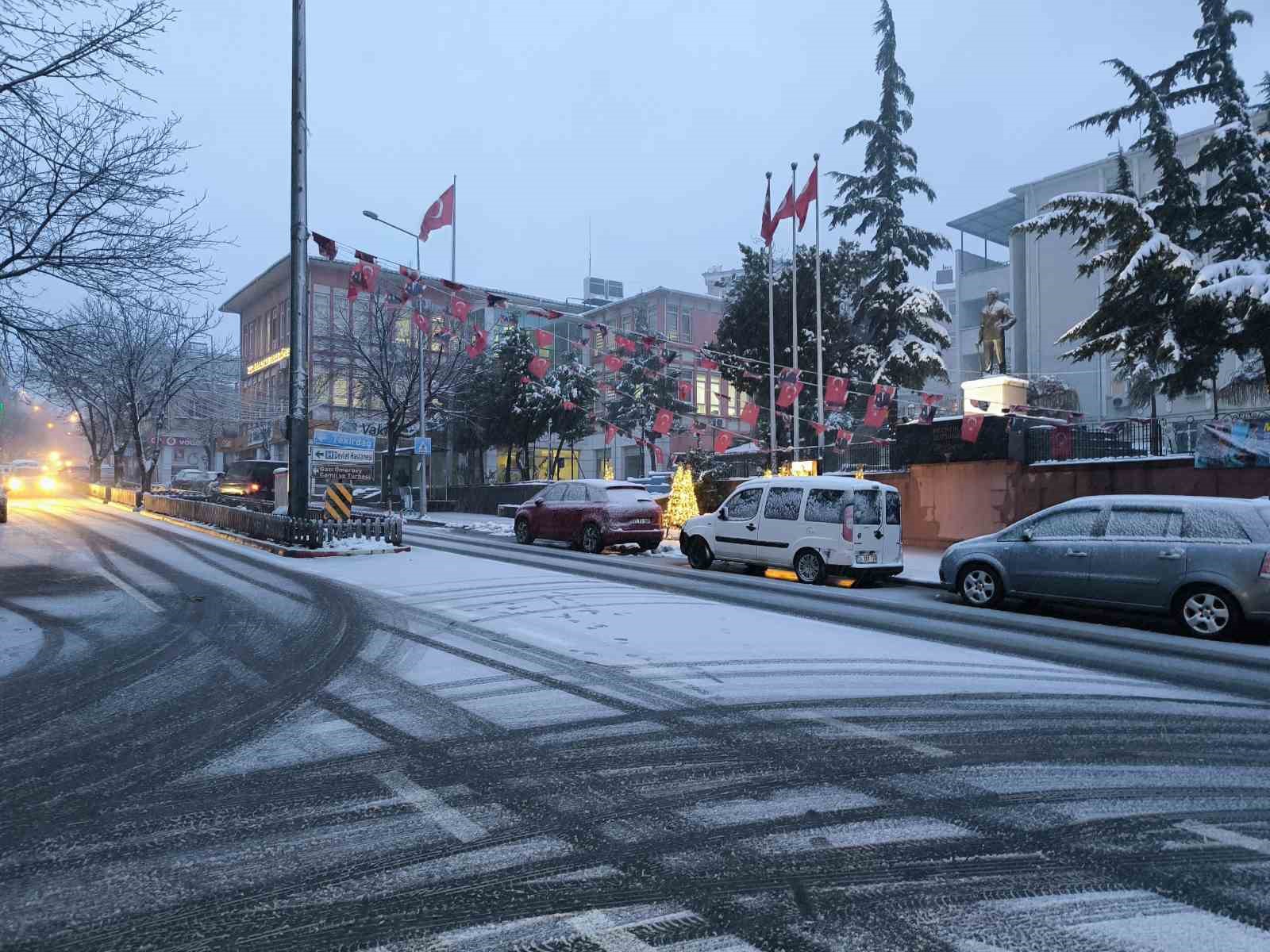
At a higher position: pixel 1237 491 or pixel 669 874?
pixel 1237 491

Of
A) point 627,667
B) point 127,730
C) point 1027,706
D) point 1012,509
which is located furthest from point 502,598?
point 1012,509

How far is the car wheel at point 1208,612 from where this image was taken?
918cm

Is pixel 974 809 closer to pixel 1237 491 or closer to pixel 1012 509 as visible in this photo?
pixel 1237 491

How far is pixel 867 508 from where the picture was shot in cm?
1362

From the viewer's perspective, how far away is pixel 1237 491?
15.3 meters

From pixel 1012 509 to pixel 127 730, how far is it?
59.1ft

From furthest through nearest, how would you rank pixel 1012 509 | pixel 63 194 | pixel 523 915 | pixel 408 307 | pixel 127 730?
pixel 408 307 < pixel 1012 509 < pixel 63 194 < pixel 127 730 < pixel 523 915

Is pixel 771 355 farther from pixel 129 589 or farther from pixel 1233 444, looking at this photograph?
pixel 129 589

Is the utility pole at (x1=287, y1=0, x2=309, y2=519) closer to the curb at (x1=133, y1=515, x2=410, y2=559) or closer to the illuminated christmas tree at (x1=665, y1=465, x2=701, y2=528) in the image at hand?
the curb at (x1=133, y1=515, x2=410, y2=559)

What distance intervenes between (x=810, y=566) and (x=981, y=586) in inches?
120

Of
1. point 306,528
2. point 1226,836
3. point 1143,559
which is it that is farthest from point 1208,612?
point 306,528

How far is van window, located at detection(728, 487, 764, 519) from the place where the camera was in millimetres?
15078

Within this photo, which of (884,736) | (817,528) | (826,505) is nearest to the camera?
(884,736)

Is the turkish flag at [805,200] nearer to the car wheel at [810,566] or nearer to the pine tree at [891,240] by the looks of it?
the pine tree at [891,240]
